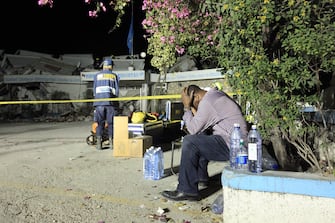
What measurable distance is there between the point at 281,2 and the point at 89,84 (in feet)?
61.0

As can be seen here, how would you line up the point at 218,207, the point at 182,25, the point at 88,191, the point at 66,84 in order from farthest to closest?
the point at 66,84 → the point at 182,25 → the point at 88,191 → the point at 218,207

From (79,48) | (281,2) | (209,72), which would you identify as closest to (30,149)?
(281,2)

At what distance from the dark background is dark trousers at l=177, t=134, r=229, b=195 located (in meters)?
23.5

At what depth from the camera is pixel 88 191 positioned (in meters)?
5.67

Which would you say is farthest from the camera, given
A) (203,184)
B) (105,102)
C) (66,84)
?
(66,84)

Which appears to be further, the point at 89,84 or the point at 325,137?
the point at 89,84

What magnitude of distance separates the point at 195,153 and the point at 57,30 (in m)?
25.7

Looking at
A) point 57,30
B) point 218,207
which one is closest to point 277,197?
point 218,207

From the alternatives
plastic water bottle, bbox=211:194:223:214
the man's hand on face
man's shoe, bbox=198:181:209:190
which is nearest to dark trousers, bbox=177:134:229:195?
plastic water bottle, bbox=211:194:223:214

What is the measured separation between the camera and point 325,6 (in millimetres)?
3932

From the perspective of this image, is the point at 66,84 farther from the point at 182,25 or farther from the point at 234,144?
the point at 234,144

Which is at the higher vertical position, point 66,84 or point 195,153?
point 66,84

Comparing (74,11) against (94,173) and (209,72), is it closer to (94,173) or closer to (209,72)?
(209,72)

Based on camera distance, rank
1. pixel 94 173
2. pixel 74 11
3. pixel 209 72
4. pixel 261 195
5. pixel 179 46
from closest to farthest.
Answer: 1. pixel 261 195
2. pixel 94 173
3. pixel 179 46
4. pixel 209 72
5. pixel 74 11
